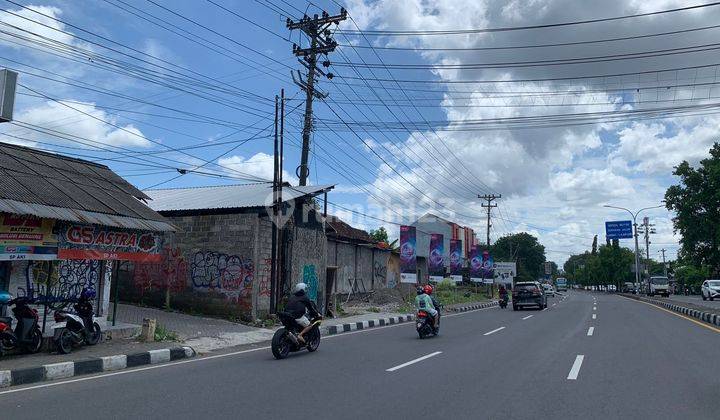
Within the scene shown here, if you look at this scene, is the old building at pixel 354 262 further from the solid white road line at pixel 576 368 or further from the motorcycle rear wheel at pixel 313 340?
the solid white road line at pixel 576 368

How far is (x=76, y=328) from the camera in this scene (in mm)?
10719

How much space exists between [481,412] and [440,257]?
27.3 meters

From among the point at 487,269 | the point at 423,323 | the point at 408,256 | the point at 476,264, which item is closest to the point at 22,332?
the point at 423,323

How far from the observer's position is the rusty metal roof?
1043 cm

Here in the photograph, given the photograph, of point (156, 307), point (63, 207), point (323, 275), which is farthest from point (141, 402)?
point (323, 275)

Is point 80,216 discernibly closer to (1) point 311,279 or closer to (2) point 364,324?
(1) point 311,279

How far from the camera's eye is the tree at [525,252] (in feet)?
335

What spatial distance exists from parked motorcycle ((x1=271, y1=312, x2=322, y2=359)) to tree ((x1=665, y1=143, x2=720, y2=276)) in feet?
161

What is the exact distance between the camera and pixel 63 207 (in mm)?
10992

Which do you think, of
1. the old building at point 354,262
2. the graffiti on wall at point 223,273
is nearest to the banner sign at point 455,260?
the old building at point 354,262

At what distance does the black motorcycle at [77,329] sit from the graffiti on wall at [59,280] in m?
0.55

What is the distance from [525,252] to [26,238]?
330ft

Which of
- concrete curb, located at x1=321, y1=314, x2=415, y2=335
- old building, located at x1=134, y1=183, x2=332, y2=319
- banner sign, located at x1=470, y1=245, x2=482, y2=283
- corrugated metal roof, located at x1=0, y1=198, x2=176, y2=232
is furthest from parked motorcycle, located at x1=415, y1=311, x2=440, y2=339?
banner sign, located at x1=470, y1=245, x2=482, y2=283

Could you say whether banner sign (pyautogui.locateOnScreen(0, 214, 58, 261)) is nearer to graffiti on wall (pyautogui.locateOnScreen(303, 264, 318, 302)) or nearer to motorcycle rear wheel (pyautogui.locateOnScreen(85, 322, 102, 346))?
motorcycle rear wheel (pyautogui.locateOnScreen(85, 322, 102, 346))
